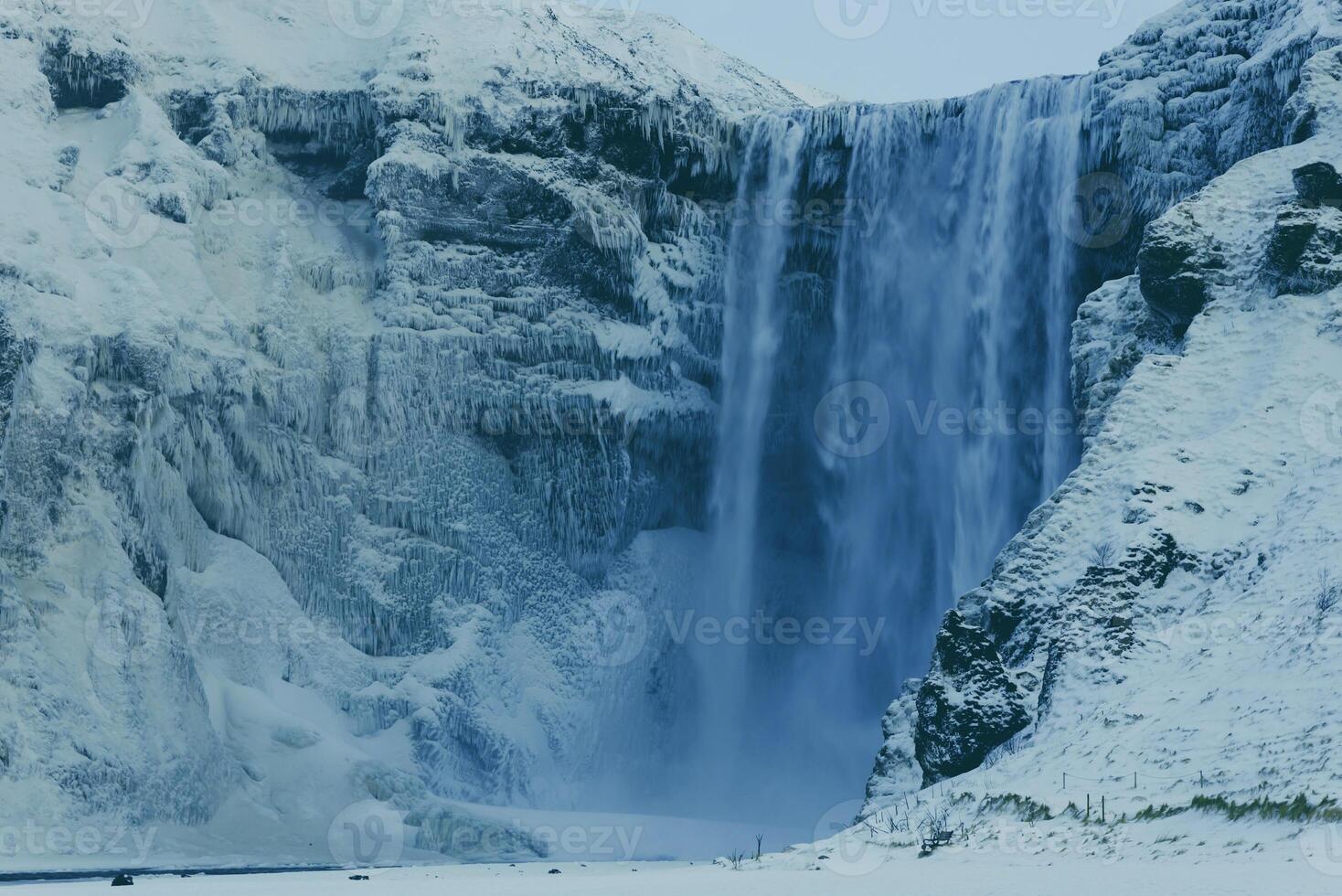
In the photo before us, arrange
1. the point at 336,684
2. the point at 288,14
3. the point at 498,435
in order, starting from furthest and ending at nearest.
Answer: the point at 288,14 < the point at 498,435 < the point at 336,684

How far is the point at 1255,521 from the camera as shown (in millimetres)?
27531

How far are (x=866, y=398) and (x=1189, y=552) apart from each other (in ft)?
65.2

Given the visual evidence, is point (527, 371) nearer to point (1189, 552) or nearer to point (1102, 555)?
point (1102, 555)

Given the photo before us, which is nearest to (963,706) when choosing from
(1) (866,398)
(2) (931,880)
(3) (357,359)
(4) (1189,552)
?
(4) (1189,552)

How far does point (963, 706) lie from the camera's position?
1121 inches

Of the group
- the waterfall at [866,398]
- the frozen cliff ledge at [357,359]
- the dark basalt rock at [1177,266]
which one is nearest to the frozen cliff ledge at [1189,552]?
the dark basalt rock at [1177,266]

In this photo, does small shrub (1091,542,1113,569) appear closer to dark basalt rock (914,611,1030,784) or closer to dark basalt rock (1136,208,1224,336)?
dark basalt rock (914,611,1030,784)

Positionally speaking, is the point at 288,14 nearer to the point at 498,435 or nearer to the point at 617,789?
the point at 498,435

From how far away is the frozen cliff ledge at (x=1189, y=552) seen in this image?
2200 cm

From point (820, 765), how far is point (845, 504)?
7099mm

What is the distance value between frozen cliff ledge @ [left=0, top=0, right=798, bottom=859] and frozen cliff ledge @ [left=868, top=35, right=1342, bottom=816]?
1408 centimetres

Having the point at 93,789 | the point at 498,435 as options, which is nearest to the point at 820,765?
the point at 498,435

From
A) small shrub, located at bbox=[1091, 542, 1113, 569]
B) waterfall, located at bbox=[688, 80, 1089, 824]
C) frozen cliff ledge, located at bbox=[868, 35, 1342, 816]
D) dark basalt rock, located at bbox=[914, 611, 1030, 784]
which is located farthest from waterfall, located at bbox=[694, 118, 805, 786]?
small shrub, located at bbox=[1091, 542, 1113, 569]

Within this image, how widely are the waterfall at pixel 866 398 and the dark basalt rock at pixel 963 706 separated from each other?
1346cm
